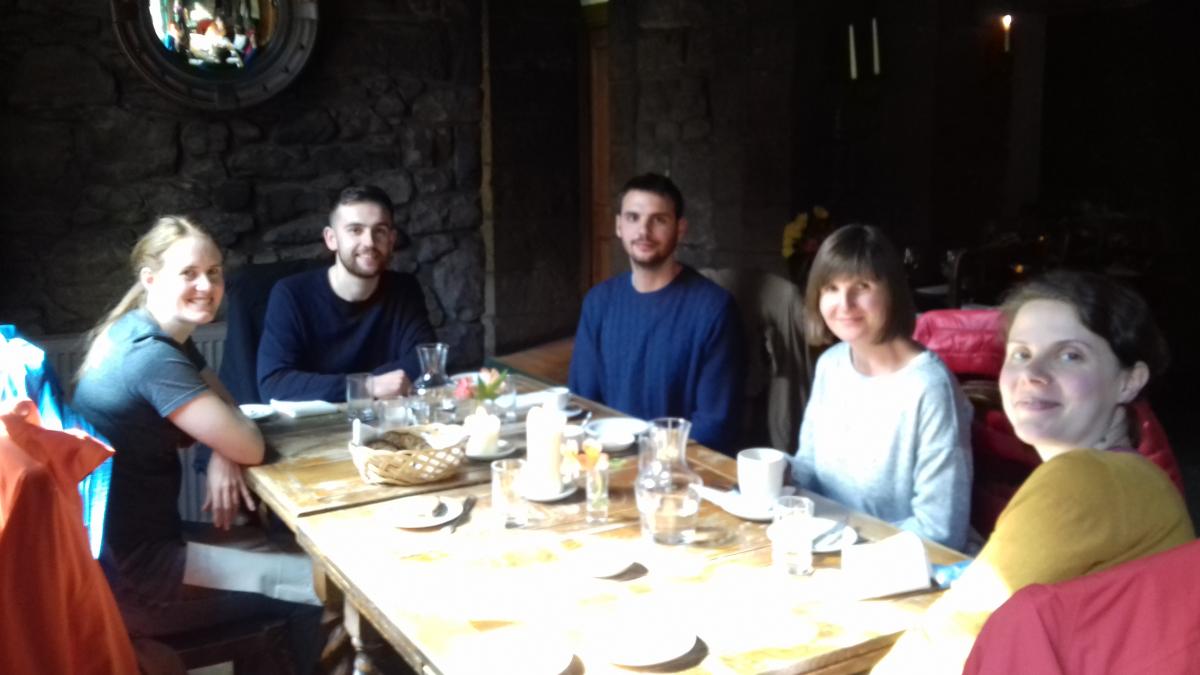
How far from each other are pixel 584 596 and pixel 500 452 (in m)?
0.75

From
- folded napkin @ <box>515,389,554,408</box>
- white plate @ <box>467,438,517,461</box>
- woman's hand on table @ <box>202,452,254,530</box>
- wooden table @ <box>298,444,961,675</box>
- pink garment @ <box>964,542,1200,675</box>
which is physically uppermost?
pink garment @ <box>964,542,1200,675</box>

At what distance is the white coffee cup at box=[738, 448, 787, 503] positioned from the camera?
181cm

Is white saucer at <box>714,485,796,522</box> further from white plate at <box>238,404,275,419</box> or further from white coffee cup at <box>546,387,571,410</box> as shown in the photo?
white plate at <box>238,404,275,419</box>

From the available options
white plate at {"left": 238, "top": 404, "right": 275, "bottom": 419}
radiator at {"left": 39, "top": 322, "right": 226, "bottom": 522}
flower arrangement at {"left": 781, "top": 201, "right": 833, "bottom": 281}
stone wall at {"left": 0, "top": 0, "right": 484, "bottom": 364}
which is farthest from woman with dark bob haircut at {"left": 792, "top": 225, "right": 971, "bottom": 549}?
stone wall at {"left": 0, "top": 0, "right": 484, "bottom": 364}

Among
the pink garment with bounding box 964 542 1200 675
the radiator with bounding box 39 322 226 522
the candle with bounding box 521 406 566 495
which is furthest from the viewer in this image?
the radiator with bounding box 39 322 226 522

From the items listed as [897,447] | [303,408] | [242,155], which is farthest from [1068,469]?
[242,155]

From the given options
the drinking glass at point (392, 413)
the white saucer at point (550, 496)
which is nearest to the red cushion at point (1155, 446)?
the white saucer at point (550, 496)

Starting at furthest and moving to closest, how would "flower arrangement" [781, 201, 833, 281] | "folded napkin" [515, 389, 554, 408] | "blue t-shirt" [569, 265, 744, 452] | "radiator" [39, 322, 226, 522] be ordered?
"flower arrangement" [781, 201, 833, 281] < "radiator" [39, 322, 226, 522] < "blue t-shirt" [569, 265, 744, 452] < "folded napkin" [515, 389, 554, 408]

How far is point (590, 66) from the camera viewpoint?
6.55m

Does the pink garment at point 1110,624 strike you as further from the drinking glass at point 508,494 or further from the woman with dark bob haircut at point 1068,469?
the drinking glass at point 508,494

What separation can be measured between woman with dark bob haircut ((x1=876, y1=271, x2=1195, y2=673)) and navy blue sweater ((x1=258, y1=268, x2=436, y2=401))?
6.06 feet

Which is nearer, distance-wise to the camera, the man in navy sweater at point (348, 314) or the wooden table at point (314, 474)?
the wooden table at point (314, 474)

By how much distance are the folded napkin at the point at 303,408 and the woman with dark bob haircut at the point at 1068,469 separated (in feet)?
5.35

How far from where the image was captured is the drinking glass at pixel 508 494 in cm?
177
